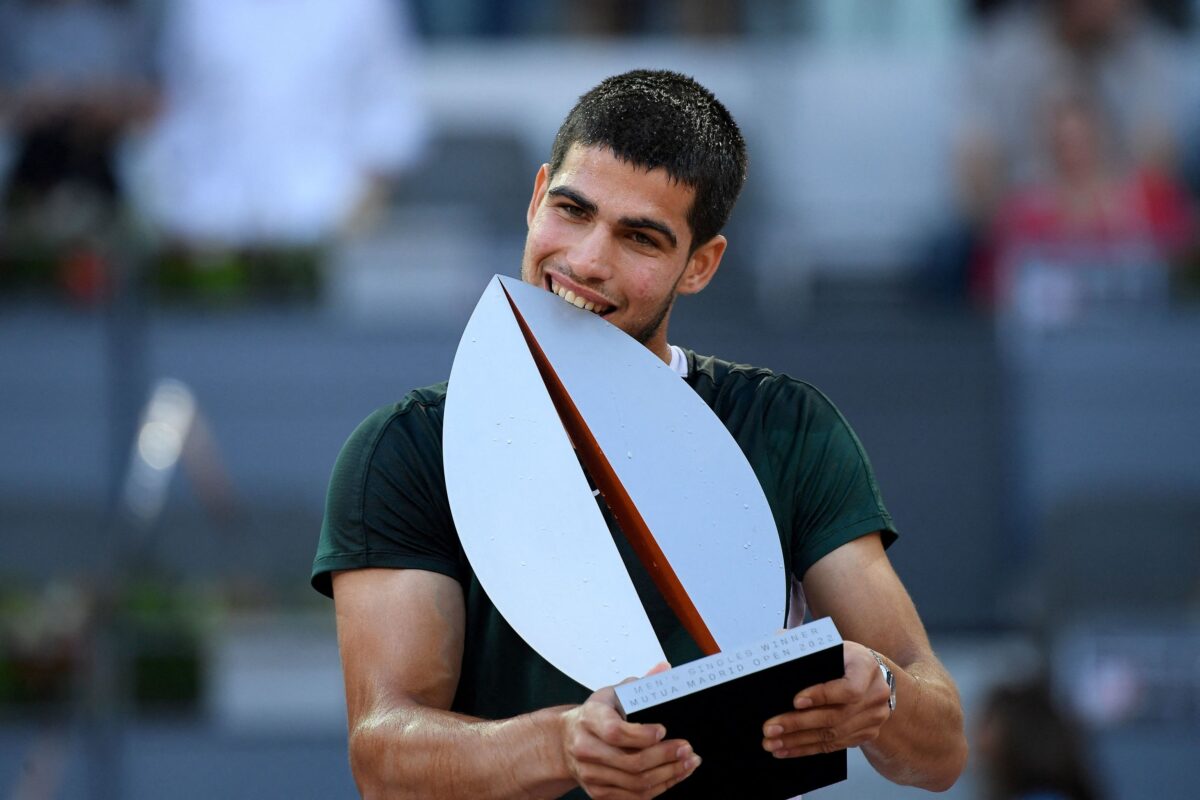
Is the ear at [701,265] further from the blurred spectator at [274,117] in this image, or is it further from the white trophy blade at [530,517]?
the blurred spectator at [274,117]

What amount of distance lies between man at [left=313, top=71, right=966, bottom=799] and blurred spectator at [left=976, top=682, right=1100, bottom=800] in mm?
1799

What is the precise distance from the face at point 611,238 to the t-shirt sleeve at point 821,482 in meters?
0.25

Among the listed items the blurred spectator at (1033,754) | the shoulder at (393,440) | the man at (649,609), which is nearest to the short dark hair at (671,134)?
the man at (649,609)

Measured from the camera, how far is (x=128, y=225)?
22.2 feet

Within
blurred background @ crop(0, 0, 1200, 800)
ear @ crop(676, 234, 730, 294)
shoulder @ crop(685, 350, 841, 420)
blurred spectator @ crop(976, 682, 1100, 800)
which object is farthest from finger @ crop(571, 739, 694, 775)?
blurred background @ crop(0, 0, 1200, 800)

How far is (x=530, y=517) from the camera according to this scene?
7.50ft

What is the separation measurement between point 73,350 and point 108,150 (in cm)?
97

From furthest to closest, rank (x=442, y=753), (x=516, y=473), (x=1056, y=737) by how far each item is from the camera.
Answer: (x=1056, y=737)
(x=516, y=473)
(x=442, y=753)

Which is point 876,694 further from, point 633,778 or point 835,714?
point 633,778

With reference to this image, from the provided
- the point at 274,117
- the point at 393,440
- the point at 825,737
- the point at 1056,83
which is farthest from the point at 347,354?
the point at 825,737

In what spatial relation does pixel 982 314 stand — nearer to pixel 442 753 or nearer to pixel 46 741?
pixel 46 741

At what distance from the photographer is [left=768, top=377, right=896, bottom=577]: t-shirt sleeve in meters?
2.38

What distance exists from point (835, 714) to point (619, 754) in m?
0.28

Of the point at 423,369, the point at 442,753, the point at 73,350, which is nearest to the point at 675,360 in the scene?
the point at 442,753
